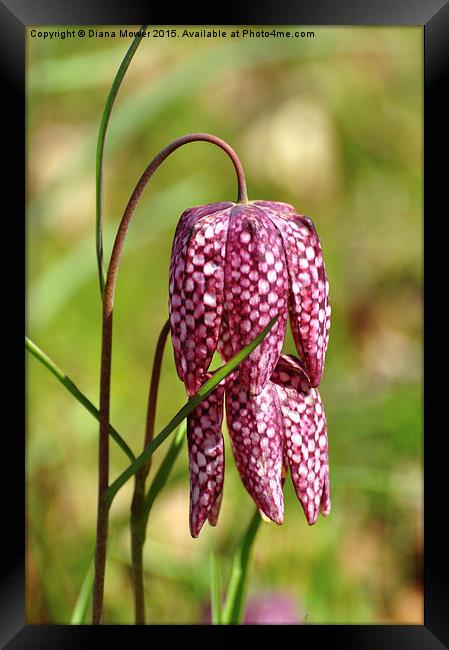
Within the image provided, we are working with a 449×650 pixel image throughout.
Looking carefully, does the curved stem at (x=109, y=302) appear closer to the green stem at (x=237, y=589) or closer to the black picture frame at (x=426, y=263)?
the black picture frame at (x=426, y=263)

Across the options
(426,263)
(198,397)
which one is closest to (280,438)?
(198,397)

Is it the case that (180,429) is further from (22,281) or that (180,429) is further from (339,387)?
(339,387)

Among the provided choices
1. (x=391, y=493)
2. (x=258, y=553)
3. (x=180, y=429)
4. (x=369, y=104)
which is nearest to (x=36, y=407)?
(x=258, y=553)

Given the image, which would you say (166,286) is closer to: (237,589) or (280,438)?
(237,589)

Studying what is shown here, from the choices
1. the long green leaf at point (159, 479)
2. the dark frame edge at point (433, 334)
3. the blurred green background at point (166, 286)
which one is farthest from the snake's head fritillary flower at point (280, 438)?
the blurred green background at point (166, 286)

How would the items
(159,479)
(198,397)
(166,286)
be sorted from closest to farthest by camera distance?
(198,397) < (159,479) < (166,286)

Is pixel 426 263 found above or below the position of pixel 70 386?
above

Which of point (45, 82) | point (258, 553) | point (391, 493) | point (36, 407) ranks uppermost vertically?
point (45, 82)

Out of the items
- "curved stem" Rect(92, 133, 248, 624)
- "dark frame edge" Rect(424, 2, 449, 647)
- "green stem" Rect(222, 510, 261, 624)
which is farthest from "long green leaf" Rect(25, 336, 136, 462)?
"dark frame edge" Rect(424, 2, 449, 647)
